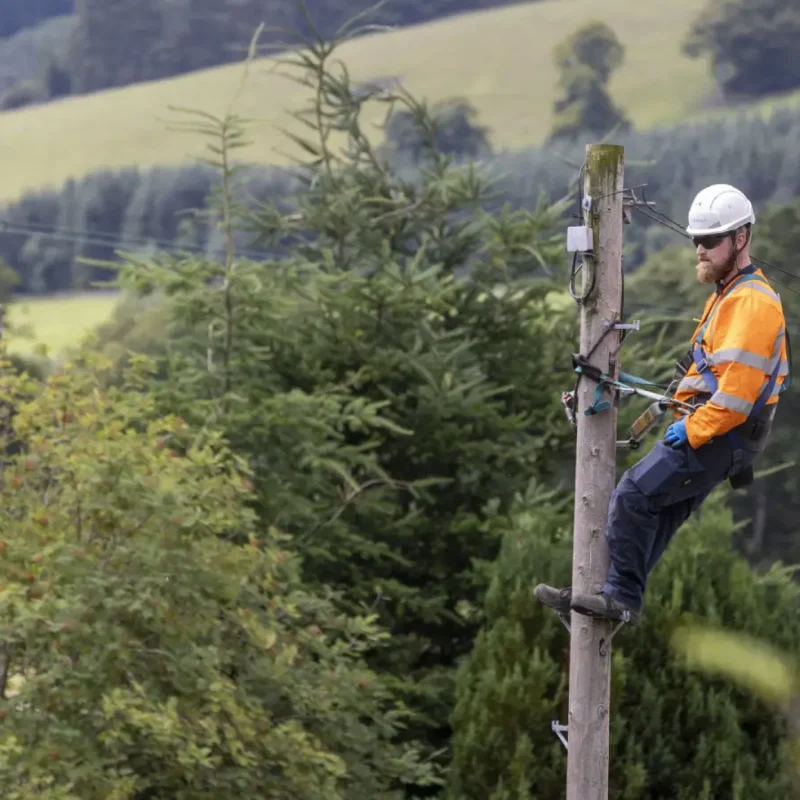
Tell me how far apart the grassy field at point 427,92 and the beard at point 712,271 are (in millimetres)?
93981

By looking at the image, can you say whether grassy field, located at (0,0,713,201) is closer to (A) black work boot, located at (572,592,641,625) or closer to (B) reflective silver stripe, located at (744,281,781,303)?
(A) black work boot, located at (572,592,641,625)

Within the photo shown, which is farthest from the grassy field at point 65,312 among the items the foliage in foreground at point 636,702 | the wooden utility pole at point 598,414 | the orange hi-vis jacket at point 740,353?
the orange hi-vis jacket at point 740,353

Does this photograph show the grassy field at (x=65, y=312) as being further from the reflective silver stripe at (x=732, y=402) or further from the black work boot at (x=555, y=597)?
the reflective silver stripe at (x=732, y=402)

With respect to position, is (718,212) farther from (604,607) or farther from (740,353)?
(604,607)

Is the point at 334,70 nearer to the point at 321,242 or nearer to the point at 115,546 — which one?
the point at 321,242

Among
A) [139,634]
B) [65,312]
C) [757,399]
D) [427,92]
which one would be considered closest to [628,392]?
[757,399]

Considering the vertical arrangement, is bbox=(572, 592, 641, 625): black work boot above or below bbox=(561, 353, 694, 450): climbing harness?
below

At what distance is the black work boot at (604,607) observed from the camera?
275 inches

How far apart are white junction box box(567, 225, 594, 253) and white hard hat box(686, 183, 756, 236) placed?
53 centimetres

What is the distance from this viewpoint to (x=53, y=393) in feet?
35.3

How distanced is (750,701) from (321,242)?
795cm

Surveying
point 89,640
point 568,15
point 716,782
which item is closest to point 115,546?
point 89,640

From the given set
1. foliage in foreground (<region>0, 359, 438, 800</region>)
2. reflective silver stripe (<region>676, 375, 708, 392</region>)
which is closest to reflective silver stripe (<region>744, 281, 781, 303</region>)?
reflective silver stripe (<region>676, 375, 708, 392</region>)

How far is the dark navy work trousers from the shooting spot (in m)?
6.64
